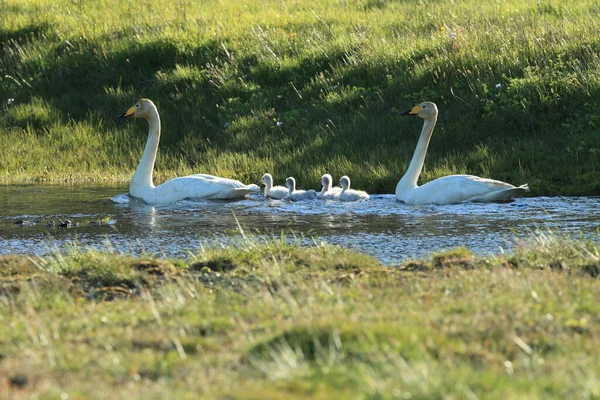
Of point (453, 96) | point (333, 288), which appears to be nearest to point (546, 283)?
point (333, 288)

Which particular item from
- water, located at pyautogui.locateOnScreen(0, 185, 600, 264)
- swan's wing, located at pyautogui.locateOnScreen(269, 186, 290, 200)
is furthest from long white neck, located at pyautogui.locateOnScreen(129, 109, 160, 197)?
swan's wing, located at pyautogui.locateOnScreen(269, 186, 290, 200)

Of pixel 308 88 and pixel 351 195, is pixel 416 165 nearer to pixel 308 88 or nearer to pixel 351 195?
pixel 351 195

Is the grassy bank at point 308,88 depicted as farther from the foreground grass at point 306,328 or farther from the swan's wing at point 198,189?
the foreground grass at point 306,328

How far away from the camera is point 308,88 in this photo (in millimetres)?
19109

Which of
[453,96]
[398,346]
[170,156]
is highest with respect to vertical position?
[398,346]

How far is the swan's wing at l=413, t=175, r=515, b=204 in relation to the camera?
12969 mm

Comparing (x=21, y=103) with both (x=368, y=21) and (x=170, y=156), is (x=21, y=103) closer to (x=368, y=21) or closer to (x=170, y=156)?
(x=170, y=156)

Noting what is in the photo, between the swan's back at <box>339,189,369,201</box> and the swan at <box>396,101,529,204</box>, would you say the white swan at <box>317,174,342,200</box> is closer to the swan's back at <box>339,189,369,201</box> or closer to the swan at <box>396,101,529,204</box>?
the swan's back at <box>339,189,369,201</box>

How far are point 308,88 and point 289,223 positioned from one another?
7230mm

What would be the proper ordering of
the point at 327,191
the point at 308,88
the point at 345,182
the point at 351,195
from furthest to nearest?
the point at 308,88
the point at 327,191
the point at 345,182
the point at 351,195

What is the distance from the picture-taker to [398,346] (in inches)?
203

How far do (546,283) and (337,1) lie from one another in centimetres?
1913

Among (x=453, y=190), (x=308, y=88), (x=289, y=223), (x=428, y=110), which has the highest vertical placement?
(x=428, y=110)

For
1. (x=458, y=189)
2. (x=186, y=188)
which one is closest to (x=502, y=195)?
(x=458, y=189)
